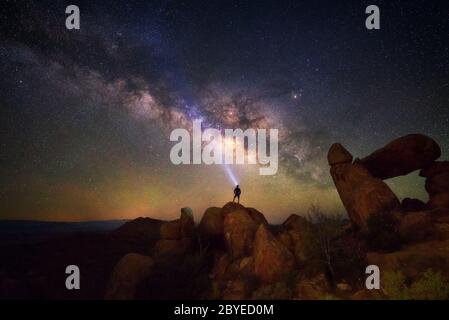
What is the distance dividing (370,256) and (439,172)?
48.2ft

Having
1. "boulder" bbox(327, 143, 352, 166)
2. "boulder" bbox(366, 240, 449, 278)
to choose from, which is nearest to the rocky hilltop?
"boulder" bbox(366, 240, 449, 278)

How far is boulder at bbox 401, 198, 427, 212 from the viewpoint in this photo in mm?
27522

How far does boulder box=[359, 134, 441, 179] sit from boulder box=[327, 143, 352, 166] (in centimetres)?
165

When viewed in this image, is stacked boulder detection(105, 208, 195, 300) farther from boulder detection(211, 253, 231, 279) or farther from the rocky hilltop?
boulder detection(211, 253, 231, 279)

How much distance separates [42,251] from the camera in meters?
30.3

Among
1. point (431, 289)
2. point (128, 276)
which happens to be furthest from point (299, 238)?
point (128, 276)

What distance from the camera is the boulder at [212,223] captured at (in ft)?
77.6

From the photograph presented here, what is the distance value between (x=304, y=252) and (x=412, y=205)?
1580 cm

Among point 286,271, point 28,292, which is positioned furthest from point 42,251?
point 286,271

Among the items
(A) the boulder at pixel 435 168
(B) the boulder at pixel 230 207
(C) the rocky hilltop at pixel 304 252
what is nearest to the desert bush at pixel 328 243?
(C) the rocky hilltop at pixel 304 252

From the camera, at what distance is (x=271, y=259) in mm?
17688

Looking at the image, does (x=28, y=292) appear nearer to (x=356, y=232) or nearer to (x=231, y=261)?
(x=231, y=261)

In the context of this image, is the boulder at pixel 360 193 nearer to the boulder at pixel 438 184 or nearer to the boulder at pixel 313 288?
the boulder at pixel 438 184

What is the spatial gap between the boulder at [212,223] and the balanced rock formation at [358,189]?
10881mm
